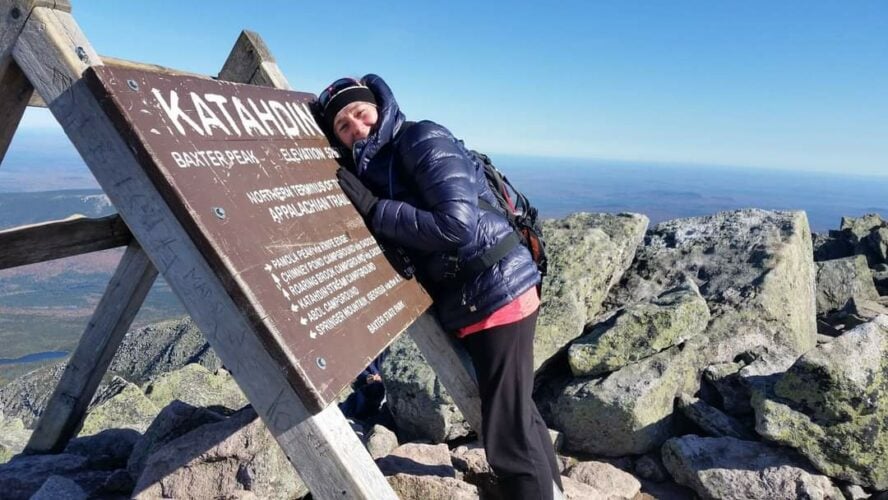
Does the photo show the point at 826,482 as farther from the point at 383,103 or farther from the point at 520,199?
the point at 383,103

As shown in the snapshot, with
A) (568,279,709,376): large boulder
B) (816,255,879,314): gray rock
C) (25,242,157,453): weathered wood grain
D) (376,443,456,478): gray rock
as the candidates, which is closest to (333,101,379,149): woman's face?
(25,242,157,453): weathered wood grain

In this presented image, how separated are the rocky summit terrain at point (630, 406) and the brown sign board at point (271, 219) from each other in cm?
196

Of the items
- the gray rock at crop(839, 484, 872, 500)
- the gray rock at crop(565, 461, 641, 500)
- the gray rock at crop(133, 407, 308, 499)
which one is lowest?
the gray rock at crop(839, 484, 872, 500)

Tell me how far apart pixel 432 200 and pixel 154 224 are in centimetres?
167

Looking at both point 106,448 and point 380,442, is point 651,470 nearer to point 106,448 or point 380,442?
point 380,442

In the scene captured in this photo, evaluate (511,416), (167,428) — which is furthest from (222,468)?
(511,416)

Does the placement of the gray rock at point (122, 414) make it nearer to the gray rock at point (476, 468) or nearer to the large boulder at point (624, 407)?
the gray rock at point (476, 468)

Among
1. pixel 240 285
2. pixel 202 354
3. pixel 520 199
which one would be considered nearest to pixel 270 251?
pixel 240 285

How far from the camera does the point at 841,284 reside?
11.7 metres

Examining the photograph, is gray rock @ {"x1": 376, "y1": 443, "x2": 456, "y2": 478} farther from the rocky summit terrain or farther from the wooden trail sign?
the wooden trail sign

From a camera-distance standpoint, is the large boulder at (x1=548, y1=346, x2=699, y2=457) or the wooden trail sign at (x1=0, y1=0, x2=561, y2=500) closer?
the wooden trail sign at (x1=0, y1=0, x2=561, y2=500)

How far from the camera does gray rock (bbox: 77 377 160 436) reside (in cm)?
652

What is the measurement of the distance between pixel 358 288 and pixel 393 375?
10.6ft

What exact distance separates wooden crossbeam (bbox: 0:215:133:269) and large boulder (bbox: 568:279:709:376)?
15.4ft
